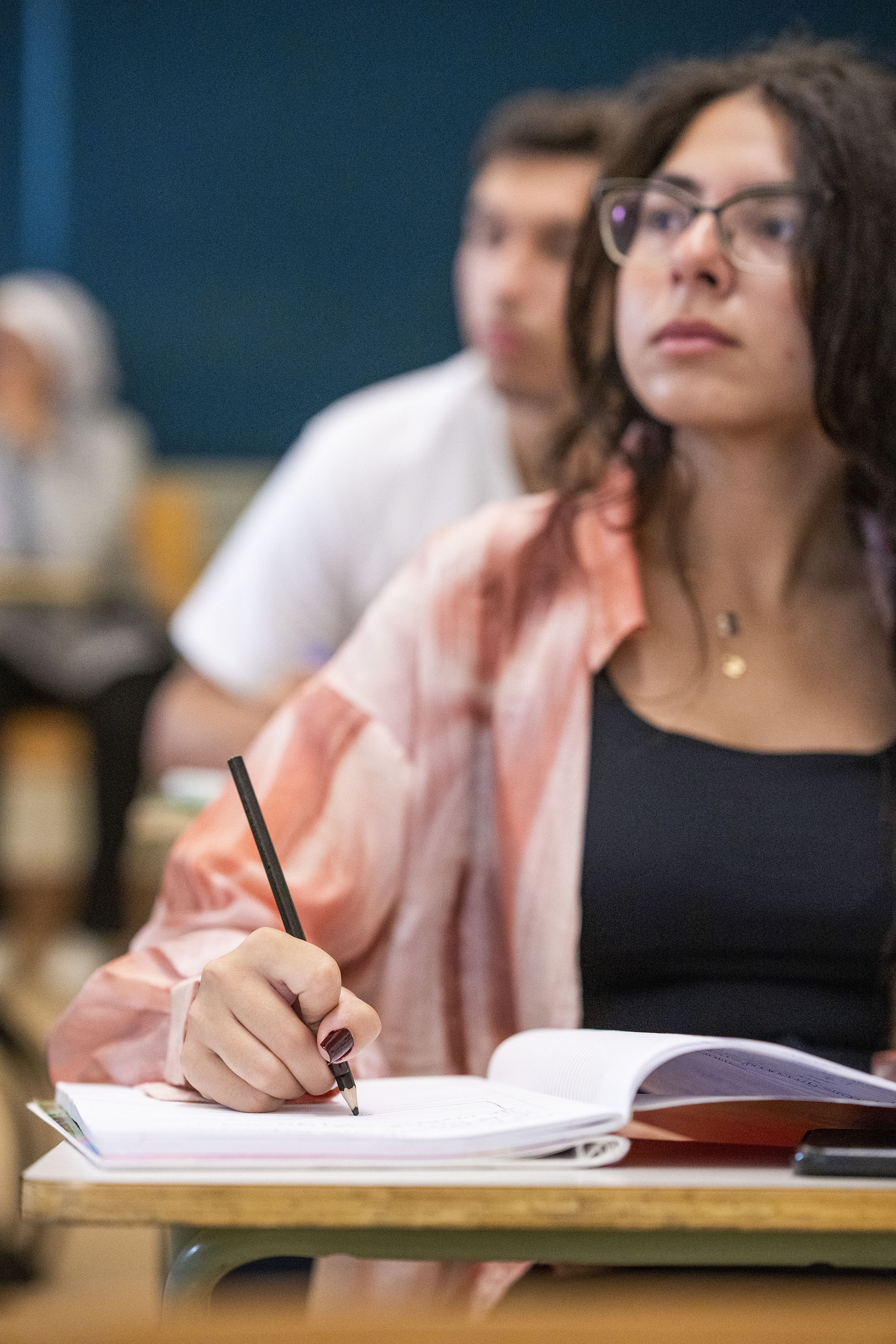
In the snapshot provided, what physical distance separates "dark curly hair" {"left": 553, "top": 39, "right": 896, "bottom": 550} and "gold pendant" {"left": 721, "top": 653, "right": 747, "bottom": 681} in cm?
15

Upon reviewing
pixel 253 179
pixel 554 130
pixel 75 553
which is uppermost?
pixel 253 179

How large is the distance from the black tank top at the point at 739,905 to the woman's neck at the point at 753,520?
0.19 meters

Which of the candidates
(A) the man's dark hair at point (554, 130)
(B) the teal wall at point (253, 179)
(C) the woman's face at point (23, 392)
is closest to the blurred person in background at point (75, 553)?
(C) the woman's face at point (23, 392)

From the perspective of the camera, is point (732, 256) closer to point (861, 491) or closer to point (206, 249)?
point (861, 491)

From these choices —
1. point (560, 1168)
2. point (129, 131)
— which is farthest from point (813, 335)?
point (129, 131)

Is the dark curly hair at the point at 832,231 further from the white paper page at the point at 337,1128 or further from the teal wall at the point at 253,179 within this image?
the teal wall at the point at 253,179

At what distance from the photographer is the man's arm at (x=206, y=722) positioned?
1.97 meters

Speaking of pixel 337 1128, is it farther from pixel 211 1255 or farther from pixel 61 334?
pixel 61 334

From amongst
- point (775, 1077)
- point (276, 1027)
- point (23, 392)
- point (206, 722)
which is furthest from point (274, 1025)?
point (23, 392)

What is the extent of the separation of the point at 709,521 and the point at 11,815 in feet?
11.9

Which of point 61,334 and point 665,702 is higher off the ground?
point 61,334

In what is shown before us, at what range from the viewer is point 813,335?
1131 mm

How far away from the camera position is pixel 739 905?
1038 millimetres

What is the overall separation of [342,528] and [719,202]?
120cm
